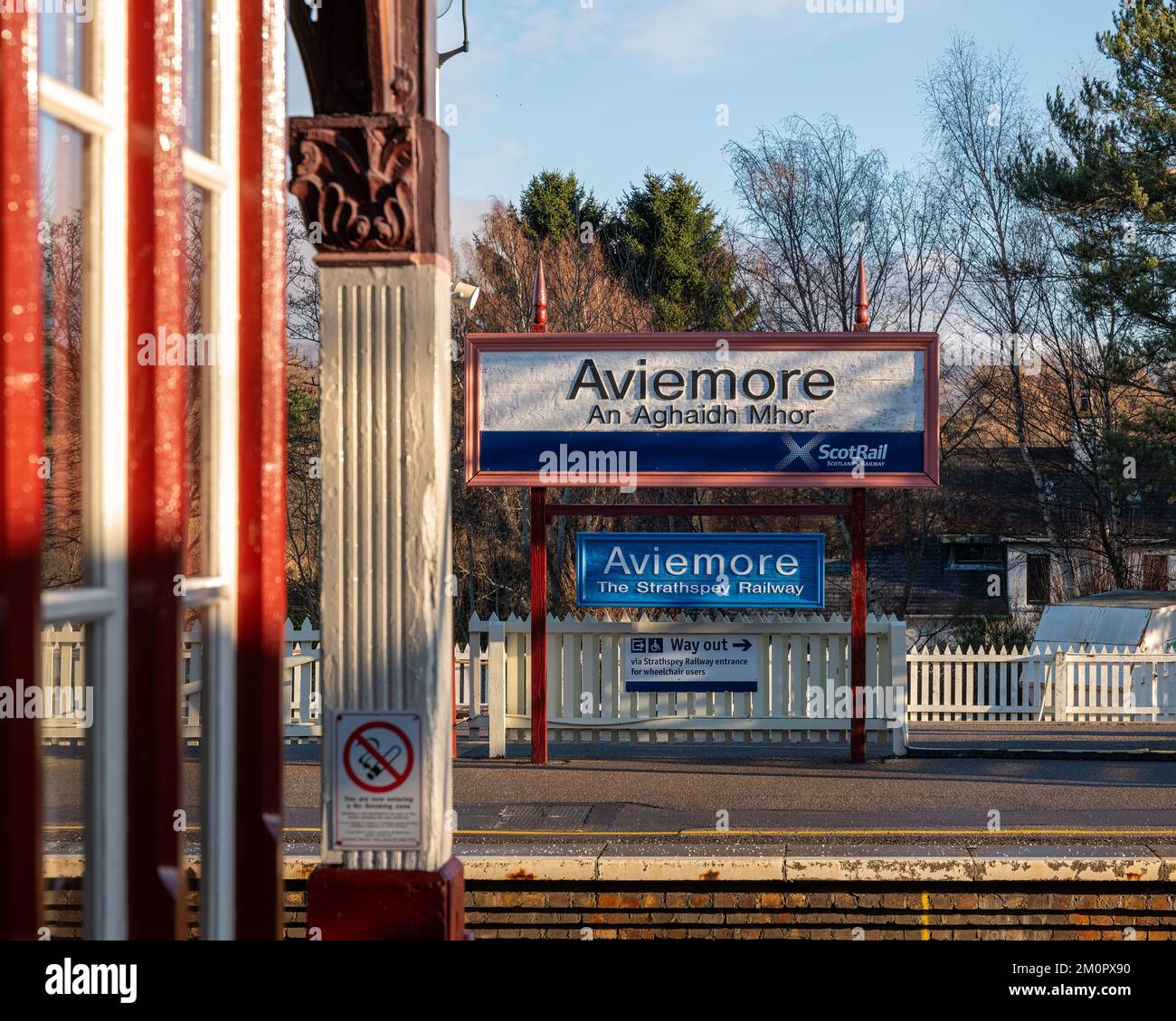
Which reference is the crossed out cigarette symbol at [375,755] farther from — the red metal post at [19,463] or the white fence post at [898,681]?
the white fence post at [898,681]

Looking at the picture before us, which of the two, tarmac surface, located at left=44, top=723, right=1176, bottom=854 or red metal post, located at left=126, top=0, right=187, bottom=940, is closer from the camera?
red metal post, located at left=126, top=0, right=187, bottom=940

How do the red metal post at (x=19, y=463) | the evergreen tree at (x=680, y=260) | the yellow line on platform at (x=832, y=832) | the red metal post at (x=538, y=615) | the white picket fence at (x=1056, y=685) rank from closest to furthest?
the red metal post at (x=19, y=463) → the yellow line on platform at (x=832, y=832) → the red metal post at (x=538, y=615) → the white picket fence at (x=1056, y=685) → the evergreen tree at (x=680, y=260)

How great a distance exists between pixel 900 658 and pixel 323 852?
798cm

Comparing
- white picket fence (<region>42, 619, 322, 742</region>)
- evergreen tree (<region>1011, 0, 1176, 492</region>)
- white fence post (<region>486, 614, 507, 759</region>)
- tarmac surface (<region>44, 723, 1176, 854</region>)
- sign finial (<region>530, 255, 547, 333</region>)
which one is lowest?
tarmac surface (<region>44, 723, 1176, 854</region>)

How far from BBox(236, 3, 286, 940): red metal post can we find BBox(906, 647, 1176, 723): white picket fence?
12.7m

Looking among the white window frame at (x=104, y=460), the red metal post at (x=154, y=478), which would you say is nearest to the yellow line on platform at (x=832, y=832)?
the red metal post at (x=154, y=478)

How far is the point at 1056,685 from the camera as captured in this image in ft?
53.1

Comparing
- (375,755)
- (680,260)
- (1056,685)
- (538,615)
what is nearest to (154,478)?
(375,755)

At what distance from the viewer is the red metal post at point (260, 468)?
3785 millimetres

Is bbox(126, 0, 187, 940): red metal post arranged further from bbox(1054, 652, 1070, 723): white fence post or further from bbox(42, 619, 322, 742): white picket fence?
bbox(1054, 652, 1070, 723): white fence post

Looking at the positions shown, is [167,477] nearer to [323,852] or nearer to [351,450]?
[351,450]

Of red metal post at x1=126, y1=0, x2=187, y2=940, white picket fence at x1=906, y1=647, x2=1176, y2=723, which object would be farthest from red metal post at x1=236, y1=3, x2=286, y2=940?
white picket fence at x1=906, y1=647, x2=1176, y2=723

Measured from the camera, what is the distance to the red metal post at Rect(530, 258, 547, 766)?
37.1 ft

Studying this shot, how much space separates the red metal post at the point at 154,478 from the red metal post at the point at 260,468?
1.78ft
